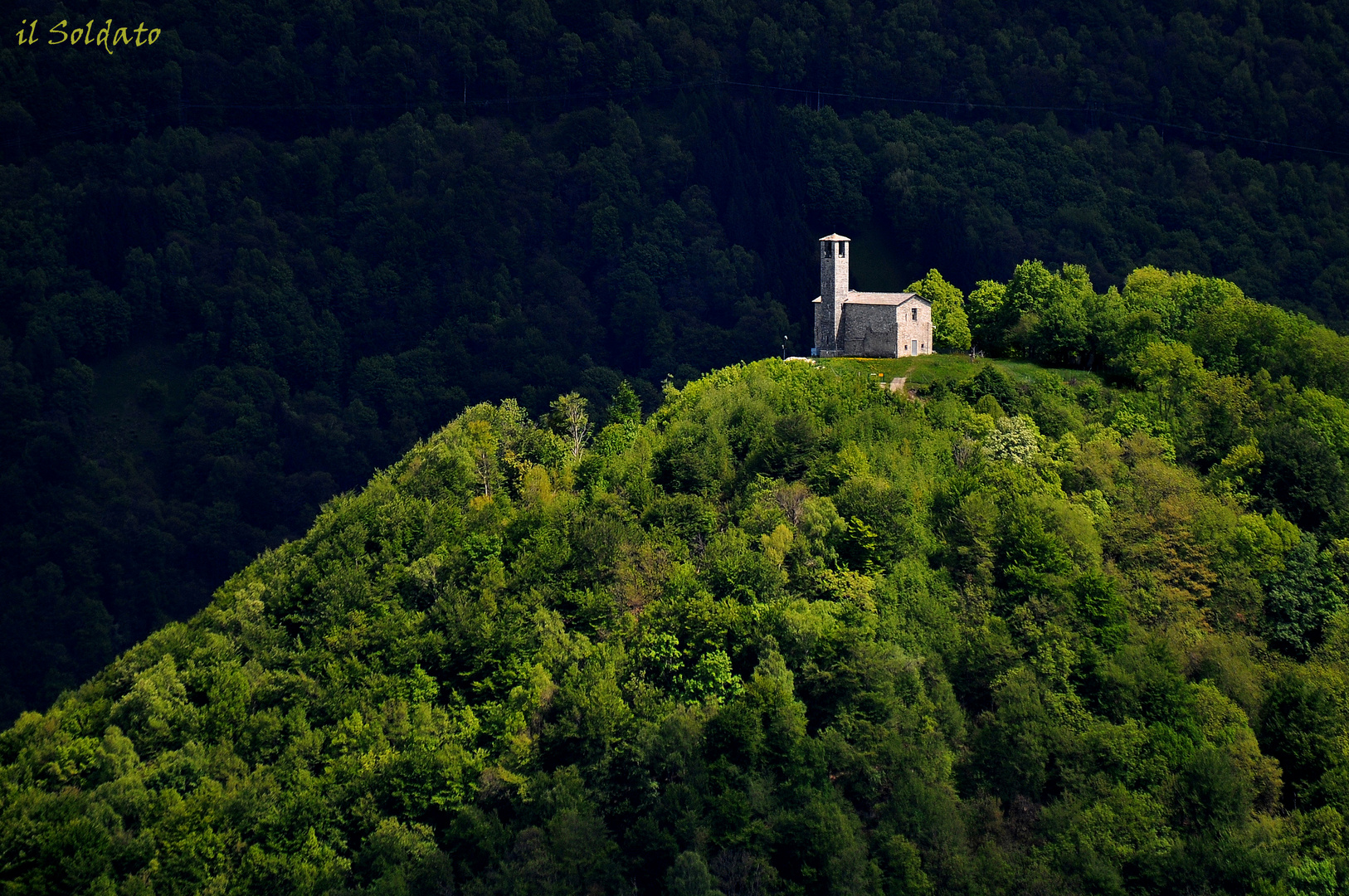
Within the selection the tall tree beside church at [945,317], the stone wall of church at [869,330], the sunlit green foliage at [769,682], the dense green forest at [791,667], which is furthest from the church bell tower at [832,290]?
the tall tree beside church at [945,317]

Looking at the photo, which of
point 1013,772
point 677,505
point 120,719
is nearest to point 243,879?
point 120,719

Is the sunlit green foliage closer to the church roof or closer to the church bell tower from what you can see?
the church bell tower

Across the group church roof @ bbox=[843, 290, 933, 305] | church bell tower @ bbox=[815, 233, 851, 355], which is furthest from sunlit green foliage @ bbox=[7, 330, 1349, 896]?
church roof @ bbox=[843, 290, 933, 305]

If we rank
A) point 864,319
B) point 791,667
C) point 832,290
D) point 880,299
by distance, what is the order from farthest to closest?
point 880,299
point 832,290
point 864,319
point 791,667

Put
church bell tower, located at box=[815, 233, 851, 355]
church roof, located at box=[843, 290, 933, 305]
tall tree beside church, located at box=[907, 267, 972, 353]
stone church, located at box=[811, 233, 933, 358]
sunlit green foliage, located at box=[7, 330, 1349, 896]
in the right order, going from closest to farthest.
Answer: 1. sunlit green foliage, located at box=[7, 330, 1349, 896]
2. church roof, located at box=[843, 290, 933, 305]
3. stone church, located at box=[811, 233, 933, 358]
4. church bell tower, located at box=[815, 233, 851, 355]
5. tall tree beside church, located at box=[907, 267, 972, 353]

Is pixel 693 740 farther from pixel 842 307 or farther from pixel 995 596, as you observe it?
pixel 842 307

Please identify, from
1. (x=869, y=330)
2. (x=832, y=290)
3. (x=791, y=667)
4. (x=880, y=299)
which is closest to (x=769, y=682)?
(x=791, y=667)

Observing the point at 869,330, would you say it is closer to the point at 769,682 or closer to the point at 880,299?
the point at 880,299
